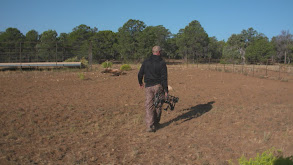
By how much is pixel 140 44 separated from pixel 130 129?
93.0ft

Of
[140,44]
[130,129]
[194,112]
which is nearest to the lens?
[130,129]

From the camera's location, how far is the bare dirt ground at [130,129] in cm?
381

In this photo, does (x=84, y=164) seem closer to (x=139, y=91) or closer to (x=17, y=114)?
(x=17, y=114)

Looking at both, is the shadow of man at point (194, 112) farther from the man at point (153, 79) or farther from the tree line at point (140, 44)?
the tree line at point (140, 44)

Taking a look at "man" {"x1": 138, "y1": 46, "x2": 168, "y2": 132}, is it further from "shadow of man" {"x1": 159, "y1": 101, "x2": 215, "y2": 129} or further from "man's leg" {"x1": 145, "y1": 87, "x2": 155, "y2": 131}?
"shadow of man" {"x1": 159, "y1": 101, "x2": 215, "y2": 129}

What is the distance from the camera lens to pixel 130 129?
5.38 m

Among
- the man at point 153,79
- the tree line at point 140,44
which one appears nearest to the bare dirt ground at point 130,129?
the man at point 153,79

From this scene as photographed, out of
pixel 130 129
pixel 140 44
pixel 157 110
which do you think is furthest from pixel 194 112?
pixel 140 44

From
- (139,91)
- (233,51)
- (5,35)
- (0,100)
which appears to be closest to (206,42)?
(233,51)

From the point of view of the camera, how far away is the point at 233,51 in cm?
4762

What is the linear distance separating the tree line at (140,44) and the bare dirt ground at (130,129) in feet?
57.0

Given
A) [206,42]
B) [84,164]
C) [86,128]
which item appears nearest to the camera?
[84,164]

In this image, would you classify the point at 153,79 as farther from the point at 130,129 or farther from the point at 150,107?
the point at 130,129

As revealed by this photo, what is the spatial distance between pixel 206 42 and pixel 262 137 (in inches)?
1606
